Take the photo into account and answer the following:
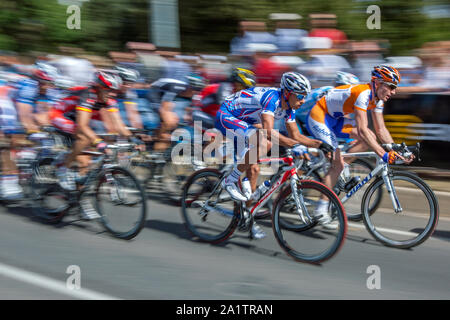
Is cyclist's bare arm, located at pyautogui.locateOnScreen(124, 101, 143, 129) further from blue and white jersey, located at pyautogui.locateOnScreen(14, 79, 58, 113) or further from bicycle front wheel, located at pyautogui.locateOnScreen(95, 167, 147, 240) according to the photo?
bicycle front wheel, located at pyautogui.locateOnScreen(95, 167, 147, 240)

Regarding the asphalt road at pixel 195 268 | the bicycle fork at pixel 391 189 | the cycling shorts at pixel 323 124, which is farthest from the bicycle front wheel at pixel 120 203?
the bicycle fork at pixel 391 189

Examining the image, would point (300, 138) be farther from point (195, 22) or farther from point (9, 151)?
point (195, 22)

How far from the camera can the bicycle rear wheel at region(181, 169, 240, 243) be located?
6.21m

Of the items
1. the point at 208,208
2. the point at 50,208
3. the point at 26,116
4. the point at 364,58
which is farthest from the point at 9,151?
the point at 364,58

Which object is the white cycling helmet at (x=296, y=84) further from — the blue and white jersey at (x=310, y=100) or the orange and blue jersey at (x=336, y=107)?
the blue and white jersey at (x=310, y=100)

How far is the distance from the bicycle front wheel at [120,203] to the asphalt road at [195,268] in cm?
17

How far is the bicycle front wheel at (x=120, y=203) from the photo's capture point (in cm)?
610

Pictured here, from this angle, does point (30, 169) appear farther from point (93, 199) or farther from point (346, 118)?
point (346, 118)

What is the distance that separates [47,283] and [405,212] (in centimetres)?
374

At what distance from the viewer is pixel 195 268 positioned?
5496 mm

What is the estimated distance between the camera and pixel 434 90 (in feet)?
27.0

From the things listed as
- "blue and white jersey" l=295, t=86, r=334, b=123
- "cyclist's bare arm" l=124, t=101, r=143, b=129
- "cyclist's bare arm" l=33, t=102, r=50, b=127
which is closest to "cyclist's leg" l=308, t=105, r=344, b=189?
"blue and white jersey" l=295, t=86, r=334, b=123

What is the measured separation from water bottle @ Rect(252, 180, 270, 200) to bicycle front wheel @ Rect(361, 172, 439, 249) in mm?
1141
